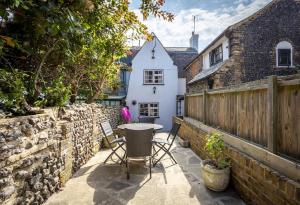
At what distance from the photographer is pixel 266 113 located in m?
3.42

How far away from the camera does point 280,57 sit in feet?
37.8

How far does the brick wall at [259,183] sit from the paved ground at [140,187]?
287 millimetres

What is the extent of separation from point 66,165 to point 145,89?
1266cm

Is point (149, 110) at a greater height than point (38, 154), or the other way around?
point (149, 110)

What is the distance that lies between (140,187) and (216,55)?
1149 cm

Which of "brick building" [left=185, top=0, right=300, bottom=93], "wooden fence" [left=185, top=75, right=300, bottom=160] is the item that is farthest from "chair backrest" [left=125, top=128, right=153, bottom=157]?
"brick building" [left=185, top=0, right=300, bottom=93]

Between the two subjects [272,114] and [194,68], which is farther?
[194,68]

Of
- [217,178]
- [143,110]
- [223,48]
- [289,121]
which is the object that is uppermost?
[223,48]

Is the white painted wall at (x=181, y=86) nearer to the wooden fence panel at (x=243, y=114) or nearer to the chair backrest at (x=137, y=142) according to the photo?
the wooden fence panel at (x=243, y=114)

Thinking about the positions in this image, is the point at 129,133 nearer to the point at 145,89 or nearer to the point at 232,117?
the point at 232,117

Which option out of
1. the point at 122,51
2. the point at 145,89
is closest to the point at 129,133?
the point at 122,51

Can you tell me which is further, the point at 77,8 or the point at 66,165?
the point at 66,165

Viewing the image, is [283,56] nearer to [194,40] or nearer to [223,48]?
[223,48]

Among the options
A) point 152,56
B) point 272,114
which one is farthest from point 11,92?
point 152,56
